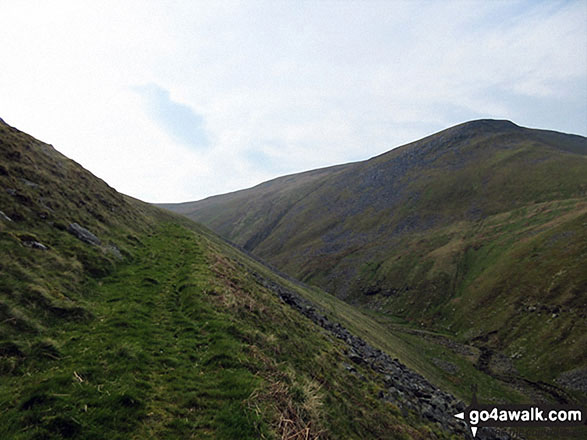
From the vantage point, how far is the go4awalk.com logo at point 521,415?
2331cm

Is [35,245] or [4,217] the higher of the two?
[4,217]

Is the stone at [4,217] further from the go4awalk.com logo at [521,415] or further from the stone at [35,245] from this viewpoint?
the go4awalk.com logo at [521,415]

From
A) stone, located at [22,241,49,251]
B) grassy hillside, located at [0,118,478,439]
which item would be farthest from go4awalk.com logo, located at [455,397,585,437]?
stone, located at [22,241,49,251]

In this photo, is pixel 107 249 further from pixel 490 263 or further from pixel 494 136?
pixel 494 136

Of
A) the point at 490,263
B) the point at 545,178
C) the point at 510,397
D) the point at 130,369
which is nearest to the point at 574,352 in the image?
the point at 510,397

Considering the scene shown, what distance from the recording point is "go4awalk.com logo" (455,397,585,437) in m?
23.3

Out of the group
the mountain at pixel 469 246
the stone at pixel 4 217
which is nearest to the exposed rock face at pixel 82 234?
the stone at pixel 4 217

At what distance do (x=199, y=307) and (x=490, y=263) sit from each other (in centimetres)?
8145

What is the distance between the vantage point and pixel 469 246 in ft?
292

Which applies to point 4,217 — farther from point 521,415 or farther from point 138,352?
point 521,415

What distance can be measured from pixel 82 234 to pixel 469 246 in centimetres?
9563

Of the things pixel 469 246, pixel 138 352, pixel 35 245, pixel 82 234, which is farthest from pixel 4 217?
pixel 469 246

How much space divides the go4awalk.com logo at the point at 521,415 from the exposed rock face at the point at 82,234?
29.0m

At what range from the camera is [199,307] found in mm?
16281
